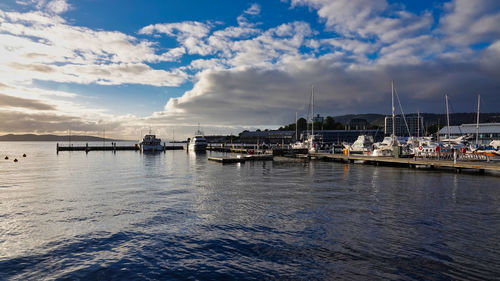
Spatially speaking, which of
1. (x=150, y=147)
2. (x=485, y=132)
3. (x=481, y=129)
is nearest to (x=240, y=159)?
(x=150, y=147)

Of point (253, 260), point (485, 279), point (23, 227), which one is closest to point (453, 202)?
point (485, 279)

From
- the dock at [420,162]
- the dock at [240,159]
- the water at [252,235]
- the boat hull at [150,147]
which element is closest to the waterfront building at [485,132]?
the dock at [420,162]

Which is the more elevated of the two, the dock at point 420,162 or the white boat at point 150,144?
the white boat at point 150,144

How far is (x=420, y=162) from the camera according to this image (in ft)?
156

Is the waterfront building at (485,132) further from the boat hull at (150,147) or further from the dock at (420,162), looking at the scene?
the boat hull at (150,147)

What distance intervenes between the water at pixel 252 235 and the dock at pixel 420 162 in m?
15.1

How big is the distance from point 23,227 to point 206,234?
37.6ft

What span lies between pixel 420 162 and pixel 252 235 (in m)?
42.2

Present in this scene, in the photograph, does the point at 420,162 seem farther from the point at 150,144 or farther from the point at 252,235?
the point at 150,144

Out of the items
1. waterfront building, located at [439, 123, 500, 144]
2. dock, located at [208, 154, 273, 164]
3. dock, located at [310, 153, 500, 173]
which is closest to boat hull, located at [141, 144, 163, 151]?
dock, located at [208, 154, 273, 164]

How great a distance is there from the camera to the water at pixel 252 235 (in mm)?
11781

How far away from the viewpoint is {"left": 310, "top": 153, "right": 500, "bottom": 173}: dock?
132 ft

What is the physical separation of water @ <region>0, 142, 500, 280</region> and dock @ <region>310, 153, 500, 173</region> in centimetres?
1506

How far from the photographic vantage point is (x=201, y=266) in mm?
12195
